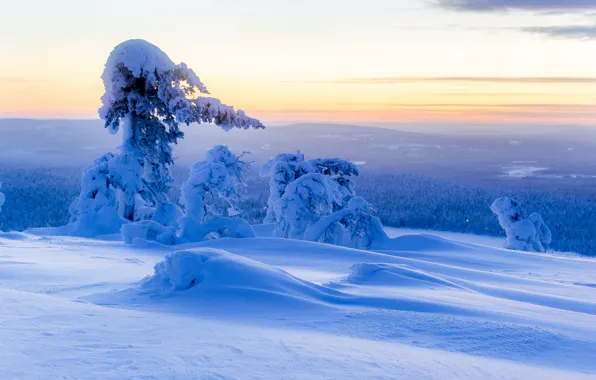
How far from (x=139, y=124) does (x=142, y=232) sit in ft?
28.6

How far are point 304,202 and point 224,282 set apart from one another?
50.2ft

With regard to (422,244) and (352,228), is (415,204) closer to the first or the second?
(352,228)

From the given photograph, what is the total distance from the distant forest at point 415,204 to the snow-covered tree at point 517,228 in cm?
3340

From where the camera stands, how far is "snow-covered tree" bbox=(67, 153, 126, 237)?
76.8 ft

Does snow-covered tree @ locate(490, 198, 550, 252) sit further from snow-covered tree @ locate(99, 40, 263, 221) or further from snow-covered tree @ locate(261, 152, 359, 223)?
snow-covered tree @ locate(99, 40, 263, 221)

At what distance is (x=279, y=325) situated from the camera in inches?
241

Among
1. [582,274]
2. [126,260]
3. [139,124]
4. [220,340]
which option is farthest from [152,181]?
[220,340]

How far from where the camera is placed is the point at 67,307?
20.5ft

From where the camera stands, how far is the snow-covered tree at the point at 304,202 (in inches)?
880

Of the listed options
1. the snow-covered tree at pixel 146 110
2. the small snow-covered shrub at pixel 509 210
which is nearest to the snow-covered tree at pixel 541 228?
the small snow-covered shrub at pixel 509 210

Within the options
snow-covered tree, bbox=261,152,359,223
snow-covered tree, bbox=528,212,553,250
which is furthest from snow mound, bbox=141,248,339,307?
snow-covered tree, bbox=528,212,553,250

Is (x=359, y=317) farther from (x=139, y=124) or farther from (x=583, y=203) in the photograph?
(x=583, y=203)

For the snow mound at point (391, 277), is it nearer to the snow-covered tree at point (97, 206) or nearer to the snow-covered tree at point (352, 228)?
the snow-covered tree at point (352, 228)

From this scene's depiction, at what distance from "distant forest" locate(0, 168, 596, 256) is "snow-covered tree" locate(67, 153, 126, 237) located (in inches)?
1321
